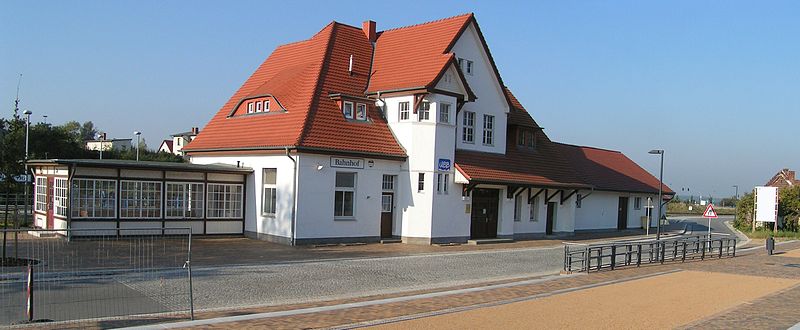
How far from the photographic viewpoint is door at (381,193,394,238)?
88.0 feet

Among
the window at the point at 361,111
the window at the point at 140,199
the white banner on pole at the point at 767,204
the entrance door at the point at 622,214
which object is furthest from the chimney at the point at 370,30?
the white banner on pole at the point at 767,204

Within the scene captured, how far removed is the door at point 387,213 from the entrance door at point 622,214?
21507mm

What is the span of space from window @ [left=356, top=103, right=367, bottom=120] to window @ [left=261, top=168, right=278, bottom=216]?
421 cm

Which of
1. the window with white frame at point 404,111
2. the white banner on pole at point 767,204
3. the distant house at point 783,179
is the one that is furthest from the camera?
the distant house at point 783,179

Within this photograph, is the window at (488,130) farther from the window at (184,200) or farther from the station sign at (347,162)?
the window at (184,200)

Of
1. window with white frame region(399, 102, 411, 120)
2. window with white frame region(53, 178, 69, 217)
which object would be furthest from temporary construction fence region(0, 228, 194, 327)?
window with white frame region(399, 102, 411, 120)

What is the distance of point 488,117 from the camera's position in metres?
30.4

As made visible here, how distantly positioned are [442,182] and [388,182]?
2.19 m

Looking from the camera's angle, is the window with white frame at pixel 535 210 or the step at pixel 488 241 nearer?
the step at pixel 488 241

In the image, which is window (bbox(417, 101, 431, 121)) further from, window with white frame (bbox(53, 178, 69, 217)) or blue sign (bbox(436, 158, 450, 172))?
window with white frame (bbox(53, 178, 69, 217))

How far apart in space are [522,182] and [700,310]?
17.0 m

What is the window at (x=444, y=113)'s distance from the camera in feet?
88.8

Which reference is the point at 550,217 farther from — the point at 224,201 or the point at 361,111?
the point at 224,201

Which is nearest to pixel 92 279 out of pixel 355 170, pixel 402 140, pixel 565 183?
pixel 355 170
